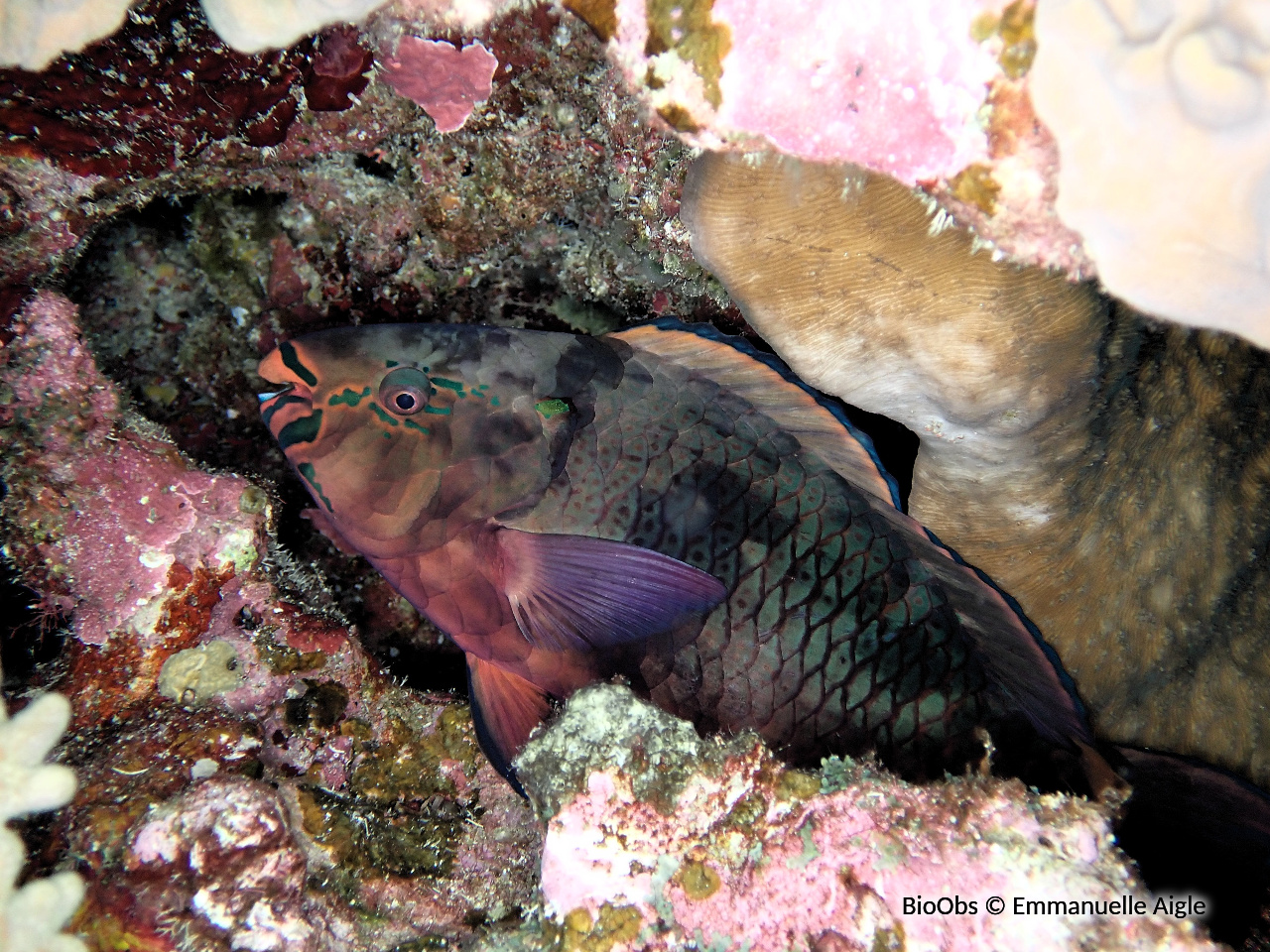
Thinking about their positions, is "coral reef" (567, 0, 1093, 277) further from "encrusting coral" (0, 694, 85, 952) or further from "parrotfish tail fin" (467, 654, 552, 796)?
"encrusting coral" (0, 694, 85, 952)

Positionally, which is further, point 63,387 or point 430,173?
point 430,173

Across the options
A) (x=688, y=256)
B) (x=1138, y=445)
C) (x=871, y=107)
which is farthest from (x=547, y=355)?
(x=1138, y=445)

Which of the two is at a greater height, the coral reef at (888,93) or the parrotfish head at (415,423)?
the coral reef at (888,93)

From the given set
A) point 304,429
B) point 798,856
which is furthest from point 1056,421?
point 304,429

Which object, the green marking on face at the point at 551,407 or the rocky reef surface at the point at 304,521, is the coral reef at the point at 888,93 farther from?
the green marking on face at the point at 551,407

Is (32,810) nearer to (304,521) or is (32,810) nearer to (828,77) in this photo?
(304,521)

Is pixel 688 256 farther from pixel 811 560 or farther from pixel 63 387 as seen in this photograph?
pixel 63 387

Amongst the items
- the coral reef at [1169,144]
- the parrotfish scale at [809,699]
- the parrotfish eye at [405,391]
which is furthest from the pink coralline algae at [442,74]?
the parrotfish scale at [809,699]
